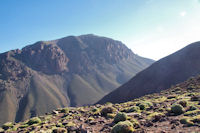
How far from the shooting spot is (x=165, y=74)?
8475 cm

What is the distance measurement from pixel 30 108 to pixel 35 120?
17189 centimetres

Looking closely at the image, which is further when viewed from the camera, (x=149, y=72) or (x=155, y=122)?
(x=149, y=72)

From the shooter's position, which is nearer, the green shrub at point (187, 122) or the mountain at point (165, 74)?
the green shrub at point (187, 122)

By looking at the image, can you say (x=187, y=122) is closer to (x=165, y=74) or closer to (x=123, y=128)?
(x=123, y=128)

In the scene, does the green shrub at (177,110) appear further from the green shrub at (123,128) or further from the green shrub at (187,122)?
the green shrub at (123,128)

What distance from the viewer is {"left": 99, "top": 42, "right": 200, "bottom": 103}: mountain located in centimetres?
7732

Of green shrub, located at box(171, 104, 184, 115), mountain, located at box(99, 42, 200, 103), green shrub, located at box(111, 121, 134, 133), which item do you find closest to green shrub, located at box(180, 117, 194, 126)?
green shrub, located at box(171, 104, 184, 115)

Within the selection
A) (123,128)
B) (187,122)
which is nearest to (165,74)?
(187,122)

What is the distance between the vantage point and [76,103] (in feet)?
610

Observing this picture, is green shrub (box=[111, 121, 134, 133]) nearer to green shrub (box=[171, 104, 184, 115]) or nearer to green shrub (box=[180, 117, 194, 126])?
green shrub (box=[180, 117, 194, 126])

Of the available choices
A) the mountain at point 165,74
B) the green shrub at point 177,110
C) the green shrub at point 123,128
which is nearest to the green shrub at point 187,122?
the green shrub at point 177,110

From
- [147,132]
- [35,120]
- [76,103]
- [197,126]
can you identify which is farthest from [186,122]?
[76,103]

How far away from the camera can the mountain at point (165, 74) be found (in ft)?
254

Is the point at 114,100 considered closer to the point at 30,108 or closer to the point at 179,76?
the point at 179,76
